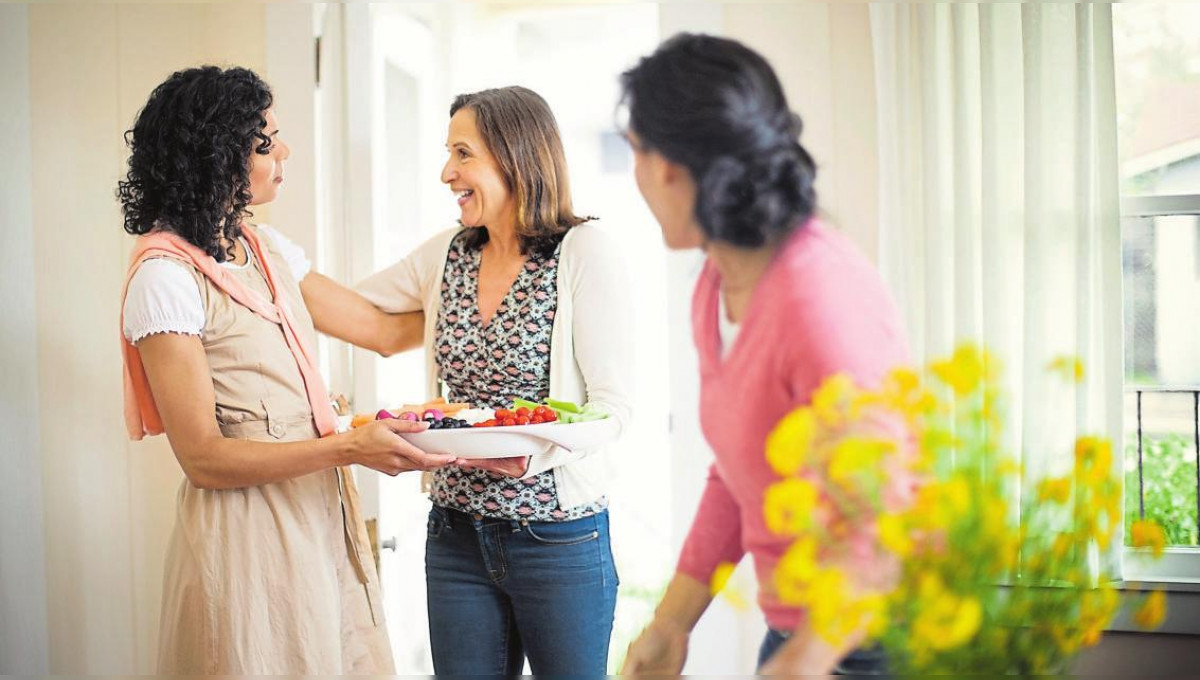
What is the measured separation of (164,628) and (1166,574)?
1350mm

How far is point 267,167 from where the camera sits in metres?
1.46

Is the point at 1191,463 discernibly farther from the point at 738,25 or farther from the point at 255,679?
the point at 255,679

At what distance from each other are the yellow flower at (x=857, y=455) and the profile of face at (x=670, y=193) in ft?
0.73

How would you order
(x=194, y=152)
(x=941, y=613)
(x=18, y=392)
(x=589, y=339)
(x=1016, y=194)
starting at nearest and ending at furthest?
1. (x=941, y=613)
2. (x=1016, y=194)
3. (x=194, y=152)
4. (x=589, y=339)
5. (x=18, y=392)

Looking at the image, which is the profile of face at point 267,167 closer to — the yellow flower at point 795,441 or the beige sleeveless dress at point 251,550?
the beige sleeveless dress at point 251,550

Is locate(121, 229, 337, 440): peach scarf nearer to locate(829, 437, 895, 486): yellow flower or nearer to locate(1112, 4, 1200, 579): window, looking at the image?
locate(829, 437, 895, 486): yellow flower

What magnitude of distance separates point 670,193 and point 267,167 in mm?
807

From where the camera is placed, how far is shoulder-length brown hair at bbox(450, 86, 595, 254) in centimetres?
156

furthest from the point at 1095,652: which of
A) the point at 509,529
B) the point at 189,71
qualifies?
the point at 189,71

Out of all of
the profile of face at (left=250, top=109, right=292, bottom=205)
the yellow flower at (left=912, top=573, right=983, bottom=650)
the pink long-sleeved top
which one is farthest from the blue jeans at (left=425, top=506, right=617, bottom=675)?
the yellow flower at (left=912, top=573, right=983, bottom=650)

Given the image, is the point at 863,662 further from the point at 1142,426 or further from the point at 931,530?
the point at 1142,426

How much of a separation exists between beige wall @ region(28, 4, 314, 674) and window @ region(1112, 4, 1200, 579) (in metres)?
1.38

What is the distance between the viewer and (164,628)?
1.47 m

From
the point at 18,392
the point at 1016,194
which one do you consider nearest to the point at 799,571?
the point at 1016,194
